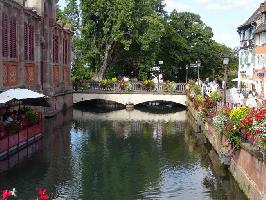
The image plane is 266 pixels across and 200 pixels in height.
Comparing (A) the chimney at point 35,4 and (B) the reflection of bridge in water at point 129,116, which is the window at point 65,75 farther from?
(A) the chimney at point 35,4

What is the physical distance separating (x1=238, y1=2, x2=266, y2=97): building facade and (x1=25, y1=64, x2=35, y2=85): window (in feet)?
73.6

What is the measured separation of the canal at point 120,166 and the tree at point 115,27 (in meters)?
20.4

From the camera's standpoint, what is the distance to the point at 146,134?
3491 centimetres

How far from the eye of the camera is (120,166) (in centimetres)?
2373

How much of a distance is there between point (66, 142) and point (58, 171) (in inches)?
328

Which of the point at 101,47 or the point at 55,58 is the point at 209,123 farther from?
the point at 101,47

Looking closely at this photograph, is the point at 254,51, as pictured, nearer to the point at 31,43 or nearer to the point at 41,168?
the point at 31,43

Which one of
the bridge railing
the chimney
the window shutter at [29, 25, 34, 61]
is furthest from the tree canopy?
the window shutter at [29, 25, 34, 61]

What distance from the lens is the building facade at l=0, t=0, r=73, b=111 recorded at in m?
31.3

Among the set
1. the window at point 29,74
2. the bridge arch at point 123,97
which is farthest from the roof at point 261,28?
the window at point 29,74

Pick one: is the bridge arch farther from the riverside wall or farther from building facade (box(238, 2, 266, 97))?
the riverside wall

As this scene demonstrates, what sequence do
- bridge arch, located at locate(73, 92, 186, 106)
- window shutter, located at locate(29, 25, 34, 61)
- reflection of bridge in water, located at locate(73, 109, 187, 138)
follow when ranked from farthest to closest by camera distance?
bridge arch, located at locate(73, 92, 186, 106), reflection of bridge in water, located at locate(73, 109, 187, 138), window shutter, located at locate(29, 25, 34, 61)

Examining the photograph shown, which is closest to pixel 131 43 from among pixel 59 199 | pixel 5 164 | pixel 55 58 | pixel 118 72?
pixel 118 72

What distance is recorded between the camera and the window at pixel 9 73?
30859mm
